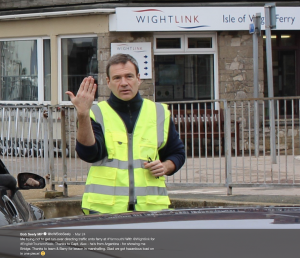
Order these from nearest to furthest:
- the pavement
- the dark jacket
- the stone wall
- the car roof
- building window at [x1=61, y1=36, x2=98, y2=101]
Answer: the car roof → the dark jacket → the pavement → the stone wall → building window at [x1=61, y1=36, x2=98, y2=101]

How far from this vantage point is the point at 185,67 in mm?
15164

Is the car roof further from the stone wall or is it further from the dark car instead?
the stone wall

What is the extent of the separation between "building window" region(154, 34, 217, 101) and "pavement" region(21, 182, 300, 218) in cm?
592

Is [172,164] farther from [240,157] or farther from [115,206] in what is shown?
[240,157]

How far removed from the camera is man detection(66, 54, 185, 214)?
3.75 m

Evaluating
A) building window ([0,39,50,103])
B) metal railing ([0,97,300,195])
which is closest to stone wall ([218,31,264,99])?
building window ([0,39,50,103])

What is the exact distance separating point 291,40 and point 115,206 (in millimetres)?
12577

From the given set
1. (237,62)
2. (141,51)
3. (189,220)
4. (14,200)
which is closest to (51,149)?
(14,200)

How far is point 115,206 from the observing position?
377 centimetres

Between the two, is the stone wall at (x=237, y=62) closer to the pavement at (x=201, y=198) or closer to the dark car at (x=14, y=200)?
the pavement at (x=201, y=198)

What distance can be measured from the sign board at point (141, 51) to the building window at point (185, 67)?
284 mm

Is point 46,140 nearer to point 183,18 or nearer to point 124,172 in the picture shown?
point 124,172

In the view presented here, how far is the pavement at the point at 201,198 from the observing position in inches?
309

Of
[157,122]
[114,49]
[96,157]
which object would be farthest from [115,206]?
[114,49]
